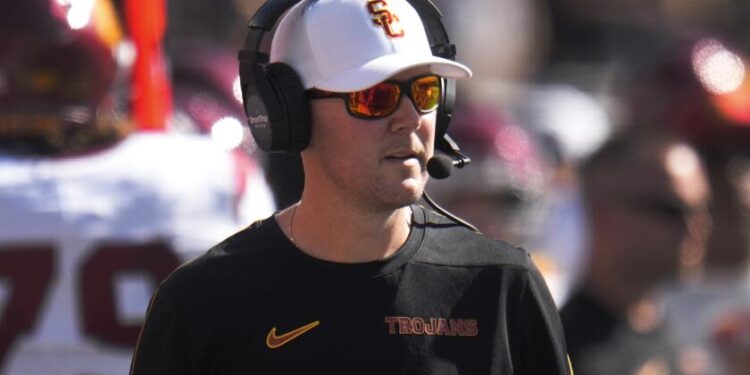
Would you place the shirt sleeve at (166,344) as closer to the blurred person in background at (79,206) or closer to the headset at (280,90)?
the headset at (280,90)

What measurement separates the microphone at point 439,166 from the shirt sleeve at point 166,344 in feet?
1.58

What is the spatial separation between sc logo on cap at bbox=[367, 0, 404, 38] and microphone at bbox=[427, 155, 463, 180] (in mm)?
221

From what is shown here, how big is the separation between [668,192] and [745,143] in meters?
1.48

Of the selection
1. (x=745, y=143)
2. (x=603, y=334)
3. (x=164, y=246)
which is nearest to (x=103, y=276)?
(x=164, y=246)

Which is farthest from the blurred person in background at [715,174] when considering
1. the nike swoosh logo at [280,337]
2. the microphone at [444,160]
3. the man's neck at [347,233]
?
the nike swoosh logo at [280,337]

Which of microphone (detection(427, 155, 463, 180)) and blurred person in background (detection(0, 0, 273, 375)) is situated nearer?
microphone (detection(427, 155, 463, 180))

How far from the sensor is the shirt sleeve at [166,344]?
3127mm

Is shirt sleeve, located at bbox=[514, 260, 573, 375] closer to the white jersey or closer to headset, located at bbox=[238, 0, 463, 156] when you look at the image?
headset, located at bbox=[238, 0, 463, 156]

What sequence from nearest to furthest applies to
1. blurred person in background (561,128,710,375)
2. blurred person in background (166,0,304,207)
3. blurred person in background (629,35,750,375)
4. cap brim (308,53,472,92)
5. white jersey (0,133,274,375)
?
1. cap brim (308,53,472,92)
2. white jersey (0,133,274,375)
3. blurred person in background (166,0,304,207)
4. blurred person in background (561,128,710,375)
5. blurred person in background (629,35,750,375)

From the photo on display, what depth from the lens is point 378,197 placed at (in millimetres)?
3123

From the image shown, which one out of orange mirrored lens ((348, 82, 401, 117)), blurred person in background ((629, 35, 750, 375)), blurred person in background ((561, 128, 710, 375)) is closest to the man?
orange mirrored lens ((348, 82, 401, 117))

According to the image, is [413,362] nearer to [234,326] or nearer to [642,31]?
[234,326]

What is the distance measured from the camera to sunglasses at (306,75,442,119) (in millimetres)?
3131

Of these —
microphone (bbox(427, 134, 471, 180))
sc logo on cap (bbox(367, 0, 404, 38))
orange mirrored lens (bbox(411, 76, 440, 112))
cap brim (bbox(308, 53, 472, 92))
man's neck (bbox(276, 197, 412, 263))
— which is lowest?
man's neck (bbox(276, 197, 412, 263))
